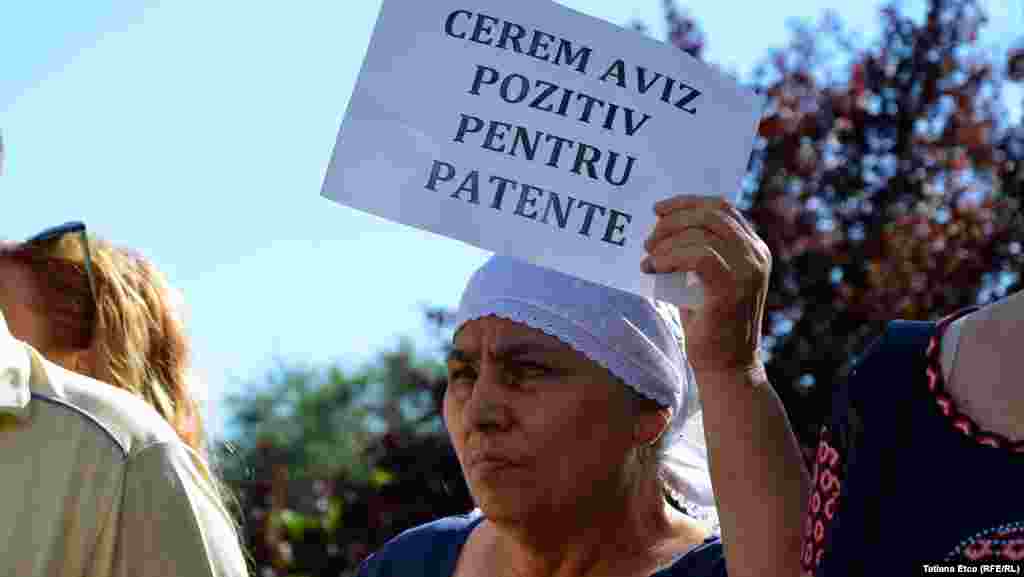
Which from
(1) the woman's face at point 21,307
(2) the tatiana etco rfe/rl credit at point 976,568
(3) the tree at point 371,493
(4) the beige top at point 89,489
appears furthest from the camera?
(3) the tree at point 371,493

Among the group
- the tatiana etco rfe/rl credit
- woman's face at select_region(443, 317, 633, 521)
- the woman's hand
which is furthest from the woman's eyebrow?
the tatiana etco rfe/rl credit

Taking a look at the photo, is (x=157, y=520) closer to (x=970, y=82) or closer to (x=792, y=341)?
(x=792, y=341)

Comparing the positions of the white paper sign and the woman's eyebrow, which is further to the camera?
the woman's eyebrow

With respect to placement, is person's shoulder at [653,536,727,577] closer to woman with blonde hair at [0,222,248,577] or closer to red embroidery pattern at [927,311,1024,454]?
woman with blonde hair at [0,222,248,577]

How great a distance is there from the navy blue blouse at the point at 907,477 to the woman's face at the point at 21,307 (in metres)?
2.31

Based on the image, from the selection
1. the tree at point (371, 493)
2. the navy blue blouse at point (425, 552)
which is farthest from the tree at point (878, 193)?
the navy blue blouse at point (425, 552)

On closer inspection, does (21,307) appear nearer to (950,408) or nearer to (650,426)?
(650,426)

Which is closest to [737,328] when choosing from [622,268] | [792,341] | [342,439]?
[622,268]

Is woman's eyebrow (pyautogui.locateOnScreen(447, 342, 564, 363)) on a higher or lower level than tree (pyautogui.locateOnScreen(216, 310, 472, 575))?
higher

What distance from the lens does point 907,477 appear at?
2.34 m

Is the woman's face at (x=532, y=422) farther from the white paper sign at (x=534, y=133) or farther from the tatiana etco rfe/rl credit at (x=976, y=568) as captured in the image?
the tatiana etco rfe/rl credit at (x=976, y=568)

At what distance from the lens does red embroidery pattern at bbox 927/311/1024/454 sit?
2283 mm

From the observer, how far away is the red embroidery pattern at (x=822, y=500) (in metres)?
2.44

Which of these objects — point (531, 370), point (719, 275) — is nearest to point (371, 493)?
point (531, 370)
